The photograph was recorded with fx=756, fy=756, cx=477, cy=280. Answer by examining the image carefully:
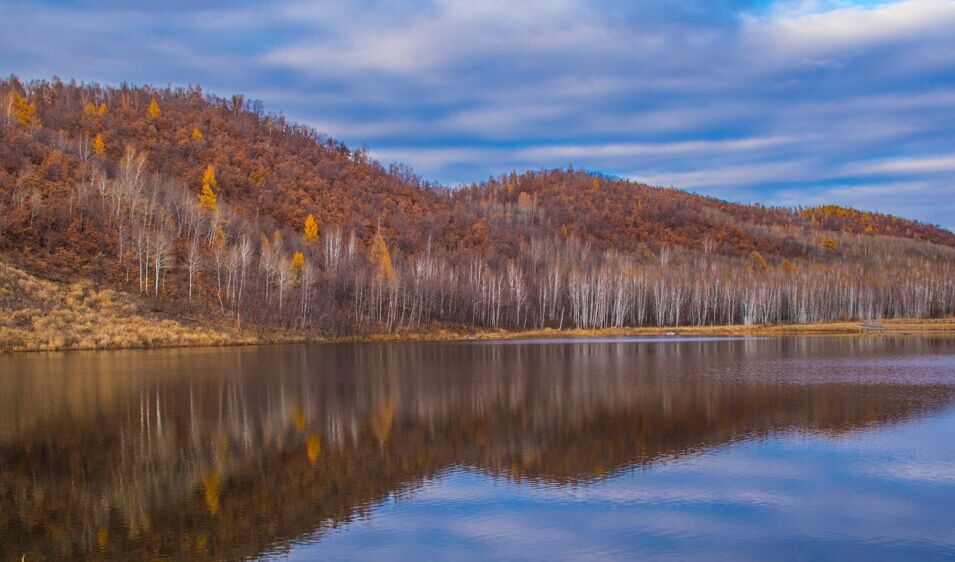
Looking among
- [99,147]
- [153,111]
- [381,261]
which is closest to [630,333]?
[381,261]

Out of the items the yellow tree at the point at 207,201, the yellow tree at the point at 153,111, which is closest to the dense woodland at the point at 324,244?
the yellow tree at the point at 207,201

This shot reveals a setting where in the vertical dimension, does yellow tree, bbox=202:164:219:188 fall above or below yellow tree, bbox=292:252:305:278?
above

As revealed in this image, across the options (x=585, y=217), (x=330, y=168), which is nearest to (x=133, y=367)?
(x=330, y=168)

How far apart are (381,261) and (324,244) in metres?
18.8

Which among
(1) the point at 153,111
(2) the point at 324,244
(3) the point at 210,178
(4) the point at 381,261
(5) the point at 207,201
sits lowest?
(4) the point at 381,261

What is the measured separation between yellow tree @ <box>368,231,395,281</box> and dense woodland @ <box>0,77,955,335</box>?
1.23ft

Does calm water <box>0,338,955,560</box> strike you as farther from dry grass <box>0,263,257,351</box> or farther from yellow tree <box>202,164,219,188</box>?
yellow tree <box>202,164,219,188</box>

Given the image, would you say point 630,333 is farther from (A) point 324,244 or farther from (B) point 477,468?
(B) point 477,468

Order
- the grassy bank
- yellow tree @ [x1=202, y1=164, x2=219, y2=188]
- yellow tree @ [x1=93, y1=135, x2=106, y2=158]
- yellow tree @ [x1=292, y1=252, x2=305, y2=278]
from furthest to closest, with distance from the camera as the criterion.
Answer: yellow tree @ [x1=202, y1=164, x2=219, y2=188], yellow tree @ [x1=93, y1=135, x2=106, y2=158], yellow tree @ [x1=292, y1=252, x2=305, y2=278], the grassy bank

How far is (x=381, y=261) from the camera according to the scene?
97000mm

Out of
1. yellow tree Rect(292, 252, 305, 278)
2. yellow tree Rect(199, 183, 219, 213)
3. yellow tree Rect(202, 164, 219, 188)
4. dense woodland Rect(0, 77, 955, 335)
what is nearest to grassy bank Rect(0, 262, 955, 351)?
dense woodland Rect(0, 77, 955, 335)

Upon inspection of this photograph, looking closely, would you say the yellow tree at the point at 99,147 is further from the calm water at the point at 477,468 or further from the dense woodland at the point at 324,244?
the calm water at the point at 477,468

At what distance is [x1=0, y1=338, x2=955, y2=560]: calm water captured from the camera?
13.7m

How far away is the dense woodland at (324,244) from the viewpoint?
257 feet
